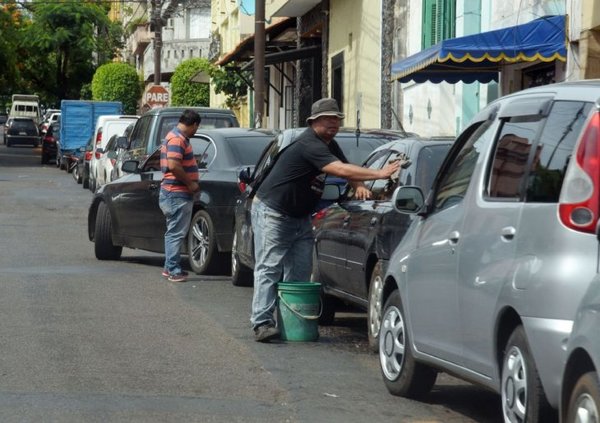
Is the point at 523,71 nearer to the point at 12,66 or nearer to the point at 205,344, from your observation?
the point at 205,344

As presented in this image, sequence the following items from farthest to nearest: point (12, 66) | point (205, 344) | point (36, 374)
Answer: point (12, 66), point (205, 344), point (36, 374)

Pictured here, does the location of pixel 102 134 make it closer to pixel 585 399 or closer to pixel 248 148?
pixel 248 148

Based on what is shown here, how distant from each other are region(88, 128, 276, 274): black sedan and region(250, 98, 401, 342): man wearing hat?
453 cm

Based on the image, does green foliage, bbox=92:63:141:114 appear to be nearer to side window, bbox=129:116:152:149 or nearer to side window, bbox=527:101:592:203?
side window, bbox=129:116:152:149

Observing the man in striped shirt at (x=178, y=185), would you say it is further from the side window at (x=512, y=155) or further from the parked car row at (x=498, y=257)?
the side window at (x=512, y=155)

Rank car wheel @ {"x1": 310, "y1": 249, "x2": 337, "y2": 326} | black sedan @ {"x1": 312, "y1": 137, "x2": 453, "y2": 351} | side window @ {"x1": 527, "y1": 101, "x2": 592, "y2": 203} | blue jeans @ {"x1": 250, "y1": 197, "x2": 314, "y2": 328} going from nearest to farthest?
side window @ {"x1": 527, "y1": 101, "x2": 592, "y2": 203}, black sedan @ {"x1": 312, "y1": 137, "x2": 453, "y2": 351}, blue jeans @ {"x1": 250, "y1": 197, "x2": 314, "y2": 328}, car wheel @ {"x1": 310, "y1": 249, "x2": 337, "y2": 326}

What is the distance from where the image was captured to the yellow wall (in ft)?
96.1

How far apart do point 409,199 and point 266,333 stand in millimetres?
2689

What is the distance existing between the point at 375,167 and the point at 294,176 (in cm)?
81

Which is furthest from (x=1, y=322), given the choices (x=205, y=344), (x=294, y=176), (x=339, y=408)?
(x=339, y=408)

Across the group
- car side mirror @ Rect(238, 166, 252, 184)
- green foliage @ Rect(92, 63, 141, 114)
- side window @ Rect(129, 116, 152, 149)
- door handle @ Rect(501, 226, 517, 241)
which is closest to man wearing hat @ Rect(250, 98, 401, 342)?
car side mirror @ Rect(238, 166, 252, 184)

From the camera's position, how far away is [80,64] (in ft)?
304

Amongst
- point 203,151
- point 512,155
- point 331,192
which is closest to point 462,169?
point 512,155

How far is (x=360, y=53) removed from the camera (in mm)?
30797
